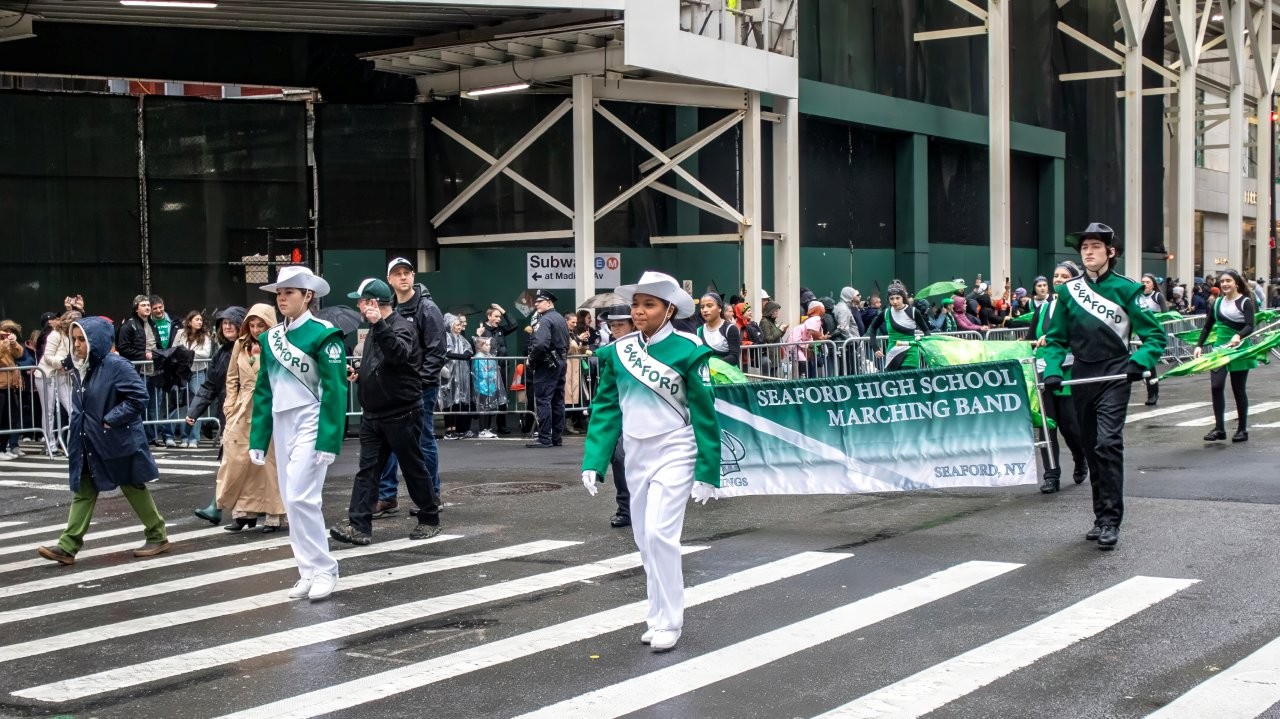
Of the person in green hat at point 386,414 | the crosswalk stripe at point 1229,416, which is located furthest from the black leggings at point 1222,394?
the person in green hat at point 386,414

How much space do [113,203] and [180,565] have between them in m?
14.6

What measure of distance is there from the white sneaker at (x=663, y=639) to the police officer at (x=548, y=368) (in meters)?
11.0

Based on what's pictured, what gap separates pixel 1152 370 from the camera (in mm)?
10094

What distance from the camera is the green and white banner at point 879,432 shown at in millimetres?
12078

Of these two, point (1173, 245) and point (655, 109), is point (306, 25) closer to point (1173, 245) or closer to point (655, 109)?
point (655, 109)

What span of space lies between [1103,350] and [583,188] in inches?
530

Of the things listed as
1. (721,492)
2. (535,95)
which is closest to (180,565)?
(721,492)

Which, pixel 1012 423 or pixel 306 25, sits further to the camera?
pixel 306 25

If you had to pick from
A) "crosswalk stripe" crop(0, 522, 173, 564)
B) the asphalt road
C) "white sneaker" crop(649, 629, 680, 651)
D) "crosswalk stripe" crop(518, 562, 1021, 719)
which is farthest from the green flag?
"white sneaker" crop(649, 629, 680, 651)

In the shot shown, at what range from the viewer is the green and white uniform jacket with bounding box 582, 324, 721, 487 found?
7.63 m

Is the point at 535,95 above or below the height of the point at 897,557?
above

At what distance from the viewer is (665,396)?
25.1 feet

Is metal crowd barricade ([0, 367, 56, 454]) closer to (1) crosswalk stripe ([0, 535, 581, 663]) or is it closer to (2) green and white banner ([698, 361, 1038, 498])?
(1) crosswalk stripe ([0, 535, 581, 663])

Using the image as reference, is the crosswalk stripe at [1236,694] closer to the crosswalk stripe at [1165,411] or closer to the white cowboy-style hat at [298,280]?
the white cowboy-style hat at [298,280]
